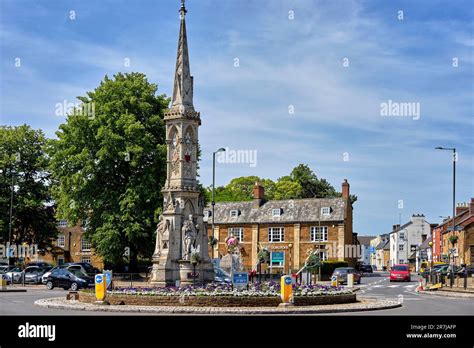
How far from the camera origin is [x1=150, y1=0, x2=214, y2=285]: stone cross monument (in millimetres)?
30953

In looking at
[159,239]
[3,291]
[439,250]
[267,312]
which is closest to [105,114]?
[3,291]

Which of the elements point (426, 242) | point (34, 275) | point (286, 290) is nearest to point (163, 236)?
point (286, 290)

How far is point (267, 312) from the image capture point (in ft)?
74.2

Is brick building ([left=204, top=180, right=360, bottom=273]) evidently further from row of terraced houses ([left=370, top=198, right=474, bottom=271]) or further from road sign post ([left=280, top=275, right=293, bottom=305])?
road sign post ([left=280, top=275, right=293, bottom=305])

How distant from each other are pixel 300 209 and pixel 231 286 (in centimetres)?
4706

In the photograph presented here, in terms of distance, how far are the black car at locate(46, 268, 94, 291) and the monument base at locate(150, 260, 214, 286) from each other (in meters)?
8.64

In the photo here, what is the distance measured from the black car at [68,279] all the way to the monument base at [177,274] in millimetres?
8638

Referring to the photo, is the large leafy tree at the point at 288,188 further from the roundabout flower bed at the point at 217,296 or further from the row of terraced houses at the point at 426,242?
the roundabout flower bed at the point at 217,296

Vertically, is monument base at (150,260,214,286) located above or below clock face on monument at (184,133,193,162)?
below

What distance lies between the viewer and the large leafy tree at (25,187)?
59.4 meters

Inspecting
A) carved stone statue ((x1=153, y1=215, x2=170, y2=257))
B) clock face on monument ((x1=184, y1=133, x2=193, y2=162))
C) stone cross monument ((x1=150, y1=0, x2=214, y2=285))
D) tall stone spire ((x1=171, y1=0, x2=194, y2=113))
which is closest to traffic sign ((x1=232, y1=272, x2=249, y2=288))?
stone cross monument ((x1=150, y1=0, x2=214, y2=285))

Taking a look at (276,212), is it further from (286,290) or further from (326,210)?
(286,290)

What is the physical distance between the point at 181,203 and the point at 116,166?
18.1 meters
